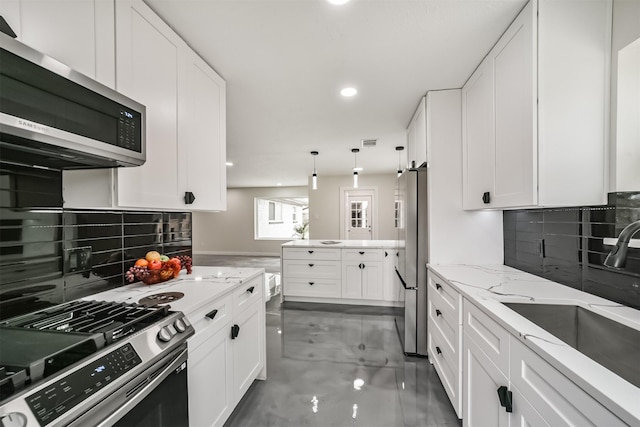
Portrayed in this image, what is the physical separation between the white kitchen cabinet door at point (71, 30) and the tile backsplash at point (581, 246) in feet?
8.02

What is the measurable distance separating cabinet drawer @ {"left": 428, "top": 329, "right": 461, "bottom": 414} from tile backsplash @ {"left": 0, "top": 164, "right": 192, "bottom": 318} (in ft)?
7.06

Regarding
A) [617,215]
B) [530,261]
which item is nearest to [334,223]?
[530,261]

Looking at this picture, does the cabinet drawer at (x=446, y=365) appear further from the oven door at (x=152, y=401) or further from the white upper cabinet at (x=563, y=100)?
the oven door at (x=152, y=401)

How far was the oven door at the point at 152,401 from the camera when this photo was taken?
77cm

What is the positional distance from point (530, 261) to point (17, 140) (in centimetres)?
277

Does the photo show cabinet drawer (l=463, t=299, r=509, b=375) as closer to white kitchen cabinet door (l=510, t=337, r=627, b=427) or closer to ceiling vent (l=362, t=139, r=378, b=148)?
white kitchen cabinet door (l=510, t=337, r=627, b=427)

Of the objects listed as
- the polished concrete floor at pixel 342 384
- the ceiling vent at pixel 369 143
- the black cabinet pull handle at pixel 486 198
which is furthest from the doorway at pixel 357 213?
the black cabinet pull handle at pixel 486 198

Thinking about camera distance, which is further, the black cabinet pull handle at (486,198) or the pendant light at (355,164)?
the pendant light at (355,164)

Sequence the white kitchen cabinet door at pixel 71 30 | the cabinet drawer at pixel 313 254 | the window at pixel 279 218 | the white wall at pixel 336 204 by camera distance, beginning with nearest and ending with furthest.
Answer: the white kitchen cabinet door at pixel 71 30 → the cabinet drawer at pixel 313 254 → the white wall at pixel 336 204 → the window at pixel 279 218

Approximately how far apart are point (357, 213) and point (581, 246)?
606cm

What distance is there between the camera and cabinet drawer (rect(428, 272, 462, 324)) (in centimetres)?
168

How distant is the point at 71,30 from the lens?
1.06m

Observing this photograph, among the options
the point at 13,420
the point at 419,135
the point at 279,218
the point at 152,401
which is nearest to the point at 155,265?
the point at 152,401

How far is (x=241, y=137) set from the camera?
378cm
